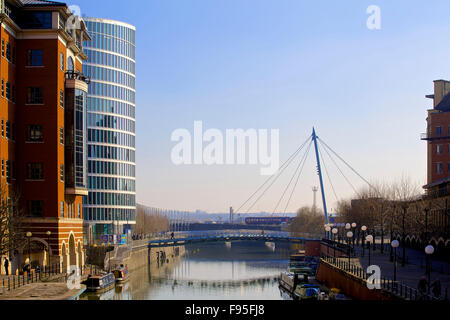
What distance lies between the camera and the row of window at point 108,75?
136 metres

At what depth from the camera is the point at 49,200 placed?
68188 millimetres

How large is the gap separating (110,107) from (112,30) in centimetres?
1633

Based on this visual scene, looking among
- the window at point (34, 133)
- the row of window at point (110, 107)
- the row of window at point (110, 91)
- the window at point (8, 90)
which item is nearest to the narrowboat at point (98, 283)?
the window at point (34, 133)

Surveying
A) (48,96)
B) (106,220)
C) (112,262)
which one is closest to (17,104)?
(48,96)

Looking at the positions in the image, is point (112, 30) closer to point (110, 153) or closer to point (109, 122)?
point (109, 122)

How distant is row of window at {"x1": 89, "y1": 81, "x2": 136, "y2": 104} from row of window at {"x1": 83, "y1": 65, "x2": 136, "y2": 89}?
1.23 m

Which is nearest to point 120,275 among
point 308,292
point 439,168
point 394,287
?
point 308,292

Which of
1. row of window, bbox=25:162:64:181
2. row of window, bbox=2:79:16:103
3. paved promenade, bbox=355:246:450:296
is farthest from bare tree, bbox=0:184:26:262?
paved promenade, bbox=355:246:450:296

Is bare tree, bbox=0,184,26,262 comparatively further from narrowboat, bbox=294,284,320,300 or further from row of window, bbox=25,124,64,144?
narrowboat, bbox=294,284,320,300

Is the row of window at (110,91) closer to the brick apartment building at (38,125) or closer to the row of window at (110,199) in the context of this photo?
the row of window at (110,199)

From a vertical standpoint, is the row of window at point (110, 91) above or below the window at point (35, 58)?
above

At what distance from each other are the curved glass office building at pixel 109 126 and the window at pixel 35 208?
6281 cm
